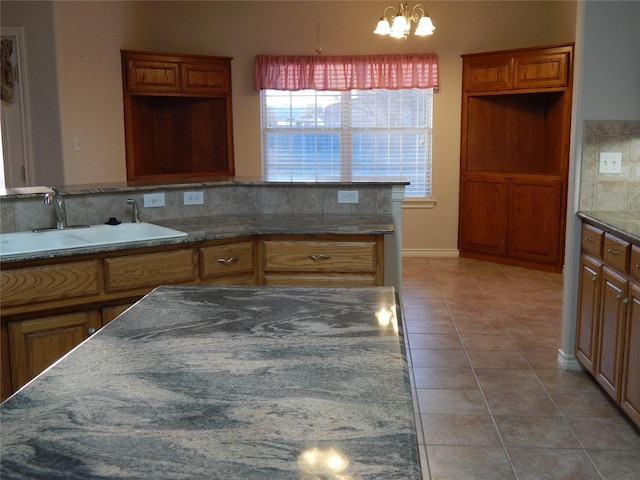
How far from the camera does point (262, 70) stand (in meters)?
6.75

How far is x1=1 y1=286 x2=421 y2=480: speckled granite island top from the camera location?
882 mm

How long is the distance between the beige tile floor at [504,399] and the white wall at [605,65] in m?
1.12

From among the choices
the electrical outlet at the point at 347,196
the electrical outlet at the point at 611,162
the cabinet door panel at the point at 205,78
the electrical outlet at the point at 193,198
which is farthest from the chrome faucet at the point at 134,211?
the cabinet door panel at the point at 205,78

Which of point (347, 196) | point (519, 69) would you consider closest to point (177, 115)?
point (519, 69)

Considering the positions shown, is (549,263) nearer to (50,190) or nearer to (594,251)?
(594,251)

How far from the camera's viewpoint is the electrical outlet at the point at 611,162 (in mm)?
3484

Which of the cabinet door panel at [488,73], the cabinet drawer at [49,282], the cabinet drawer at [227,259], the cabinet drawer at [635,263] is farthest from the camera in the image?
the cabinet door panel at [488,73]

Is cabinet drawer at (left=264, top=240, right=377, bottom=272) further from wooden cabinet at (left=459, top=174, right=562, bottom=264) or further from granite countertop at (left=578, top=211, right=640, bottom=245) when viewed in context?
wooden cabinet at (left=459, top=174, right=562, bottom=264)

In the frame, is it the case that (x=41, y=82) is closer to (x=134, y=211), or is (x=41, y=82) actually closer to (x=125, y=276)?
(x=134, y=211)

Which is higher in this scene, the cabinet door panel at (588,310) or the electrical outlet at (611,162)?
the electrical outlet at (611,162)

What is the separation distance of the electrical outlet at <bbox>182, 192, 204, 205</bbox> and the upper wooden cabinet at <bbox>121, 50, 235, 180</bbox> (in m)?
2.68

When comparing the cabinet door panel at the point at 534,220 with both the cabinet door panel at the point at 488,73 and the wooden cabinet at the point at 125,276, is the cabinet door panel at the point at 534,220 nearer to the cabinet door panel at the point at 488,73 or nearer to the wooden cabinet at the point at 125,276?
the cabinet door panel at the point at 488,73

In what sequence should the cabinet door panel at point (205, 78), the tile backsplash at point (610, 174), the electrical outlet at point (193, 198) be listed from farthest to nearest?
1. the cabinet door panel at point (205, 78)
2. the electrical outlet at point (193, 198)
3. the tile backsplash at point (610, 174)

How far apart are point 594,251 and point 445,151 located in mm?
3715
